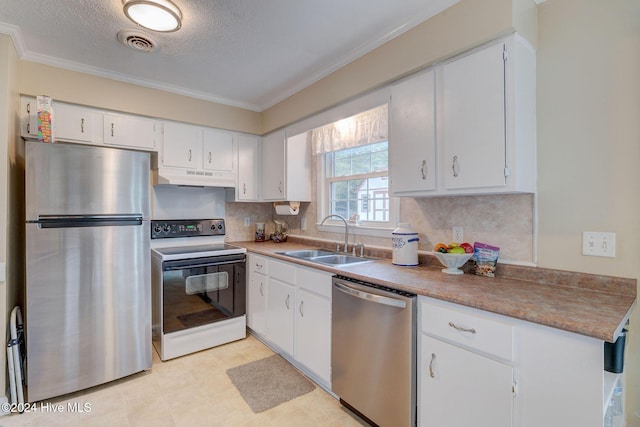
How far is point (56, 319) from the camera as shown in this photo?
6.74 ft

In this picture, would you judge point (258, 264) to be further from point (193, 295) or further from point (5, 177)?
point (5, 177)

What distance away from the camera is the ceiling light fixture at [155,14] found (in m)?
1.73

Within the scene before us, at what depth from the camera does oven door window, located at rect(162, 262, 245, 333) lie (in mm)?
2605

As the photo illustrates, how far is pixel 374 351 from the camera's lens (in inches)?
67.9

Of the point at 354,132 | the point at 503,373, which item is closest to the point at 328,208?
the point at 354,132

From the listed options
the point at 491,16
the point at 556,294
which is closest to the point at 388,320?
the point at 556,294

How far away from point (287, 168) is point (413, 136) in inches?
63.0

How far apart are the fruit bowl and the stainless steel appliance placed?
1909 mm

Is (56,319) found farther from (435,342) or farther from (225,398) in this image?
(435,342)

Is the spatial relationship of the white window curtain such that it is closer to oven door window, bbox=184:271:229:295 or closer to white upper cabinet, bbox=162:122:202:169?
white upper cabinet, bbox=162:122:202:169

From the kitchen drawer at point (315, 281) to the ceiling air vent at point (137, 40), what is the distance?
1.96 metres

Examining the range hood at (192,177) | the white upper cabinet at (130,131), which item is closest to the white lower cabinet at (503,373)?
the range hood at (192,177)

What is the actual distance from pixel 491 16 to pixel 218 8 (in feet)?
5.01

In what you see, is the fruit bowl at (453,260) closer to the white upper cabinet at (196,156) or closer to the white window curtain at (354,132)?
the white window curtain at (354,132)
